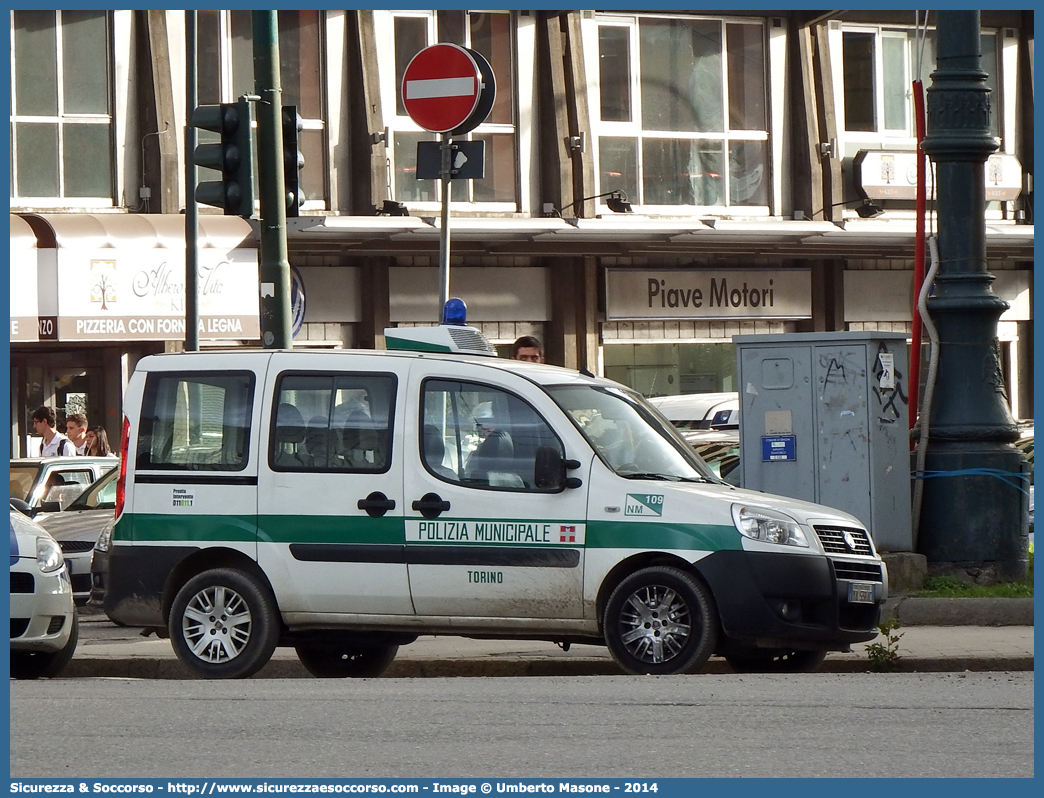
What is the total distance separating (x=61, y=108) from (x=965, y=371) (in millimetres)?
14380

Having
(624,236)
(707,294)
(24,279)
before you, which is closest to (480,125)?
(624,236)

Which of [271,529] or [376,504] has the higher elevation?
[376,504]

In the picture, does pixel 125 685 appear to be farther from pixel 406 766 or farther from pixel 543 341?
pixel 543 341

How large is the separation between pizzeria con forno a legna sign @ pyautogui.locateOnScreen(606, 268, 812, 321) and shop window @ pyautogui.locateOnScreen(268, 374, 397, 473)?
16.3 meters

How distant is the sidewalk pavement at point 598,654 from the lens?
982 cm

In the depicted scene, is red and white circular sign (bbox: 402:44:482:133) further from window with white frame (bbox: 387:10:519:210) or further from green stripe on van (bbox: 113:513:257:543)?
window with white frame (bbox: 387:10:519:210)

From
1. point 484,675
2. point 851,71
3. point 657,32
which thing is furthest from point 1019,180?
point 484,675

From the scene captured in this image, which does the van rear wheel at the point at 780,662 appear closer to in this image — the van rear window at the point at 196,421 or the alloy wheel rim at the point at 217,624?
the alloy wheel rim at the point at 217,624

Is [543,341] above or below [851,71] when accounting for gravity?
below

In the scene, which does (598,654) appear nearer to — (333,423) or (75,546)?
(333,423)

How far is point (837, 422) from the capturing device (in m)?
11.9

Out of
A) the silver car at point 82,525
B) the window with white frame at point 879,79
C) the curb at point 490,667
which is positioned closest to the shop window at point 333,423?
the curb at point 490,667

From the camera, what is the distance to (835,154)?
26.4 metres

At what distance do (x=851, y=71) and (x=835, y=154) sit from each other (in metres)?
1.54
